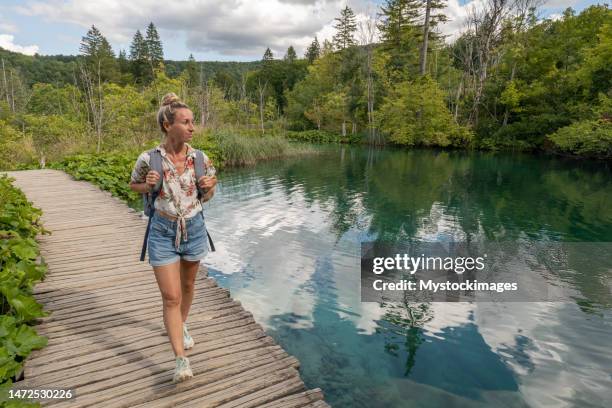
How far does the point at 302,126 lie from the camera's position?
4466cm

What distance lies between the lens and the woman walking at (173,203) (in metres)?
2.40

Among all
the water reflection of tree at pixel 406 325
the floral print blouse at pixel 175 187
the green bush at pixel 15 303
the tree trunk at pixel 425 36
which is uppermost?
the tree trunk at pixel 425 36

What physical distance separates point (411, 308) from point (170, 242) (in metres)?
3.73

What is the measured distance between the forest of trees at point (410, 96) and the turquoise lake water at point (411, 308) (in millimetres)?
10055

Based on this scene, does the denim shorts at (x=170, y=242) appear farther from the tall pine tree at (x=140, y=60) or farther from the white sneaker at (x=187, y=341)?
the tall pine tree at (x=140, y=60)

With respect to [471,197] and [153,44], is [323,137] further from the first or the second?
[153,44]

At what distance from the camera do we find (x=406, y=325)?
467 centimetres

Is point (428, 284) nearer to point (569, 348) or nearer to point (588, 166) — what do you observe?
point (569, 348)

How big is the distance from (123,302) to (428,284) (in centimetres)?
435

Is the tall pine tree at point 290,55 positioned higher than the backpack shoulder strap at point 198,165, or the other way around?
the tall pine tree at point 290,55

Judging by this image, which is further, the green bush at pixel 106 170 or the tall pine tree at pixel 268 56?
the tall pine tree at pixel 268 56

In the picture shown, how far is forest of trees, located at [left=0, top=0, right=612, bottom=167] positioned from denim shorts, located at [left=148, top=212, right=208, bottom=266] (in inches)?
533

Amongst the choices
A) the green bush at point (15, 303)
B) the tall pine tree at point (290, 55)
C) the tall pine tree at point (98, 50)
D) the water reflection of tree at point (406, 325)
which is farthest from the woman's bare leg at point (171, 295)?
the tall pine tree at point (290, 55)

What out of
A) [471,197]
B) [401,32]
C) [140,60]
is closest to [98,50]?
[140,60]
